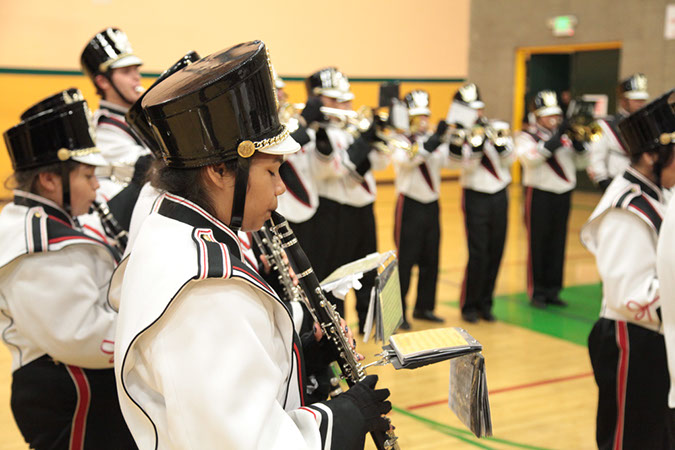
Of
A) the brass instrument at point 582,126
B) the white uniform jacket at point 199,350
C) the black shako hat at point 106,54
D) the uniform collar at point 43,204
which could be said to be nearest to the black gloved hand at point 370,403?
the white uniform jacket at point 199,350

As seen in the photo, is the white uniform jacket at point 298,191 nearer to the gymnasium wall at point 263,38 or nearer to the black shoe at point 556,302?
the black shoe at point 556,302

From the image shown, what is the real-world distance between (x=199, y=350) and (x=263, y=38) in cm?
1241

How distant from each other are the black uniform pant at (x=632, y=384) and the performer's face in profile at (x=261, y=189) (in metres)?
1.84

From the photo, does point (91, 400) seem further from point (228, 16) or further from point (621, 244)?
point (228, 16)

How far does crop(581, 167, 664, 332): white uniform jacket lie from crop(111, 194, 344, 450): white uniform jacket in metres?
1.61

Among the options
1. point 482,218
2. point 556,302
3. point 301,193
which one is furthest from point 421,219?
point 556,302

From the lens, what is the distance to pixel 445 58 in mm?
15391

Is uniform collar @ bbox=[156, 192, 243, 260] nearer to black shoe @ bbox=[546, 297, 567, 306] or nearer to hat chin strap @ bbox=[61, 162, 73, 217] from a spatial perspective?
hat chin strap @ bbox=[61, 162, 73, 217]

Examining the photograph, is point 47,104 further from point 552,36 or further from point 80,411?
point 552,36

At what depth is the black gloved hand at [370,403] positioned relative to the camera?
159 centimetres

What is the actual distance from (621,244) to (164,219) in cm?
189

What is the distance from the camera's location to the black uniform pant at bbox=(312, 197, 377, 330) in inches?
221

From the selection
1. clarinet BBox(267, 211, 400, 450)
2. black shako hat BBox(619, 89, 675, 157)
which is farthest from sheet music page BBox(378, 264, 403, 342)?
black shako hat BBox(619, 89, 675, 157)

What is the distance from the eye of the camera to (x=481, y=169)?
20.9ft
